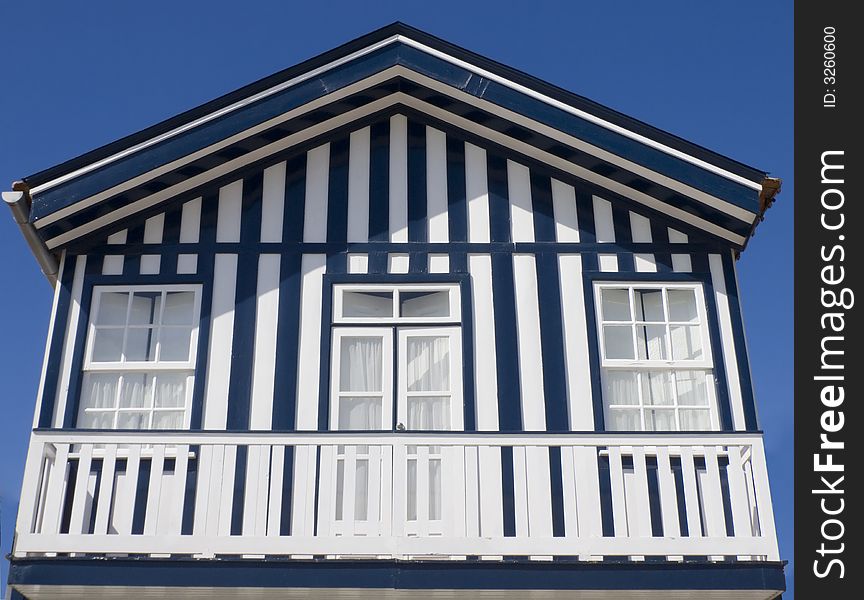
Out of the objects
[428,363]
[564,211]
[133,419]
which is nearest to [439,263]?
[428,363]

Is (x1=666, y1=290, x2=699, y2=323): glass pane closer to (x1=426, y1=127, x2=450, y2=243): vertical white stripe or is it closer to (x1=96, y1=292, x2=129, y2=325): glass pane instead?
(x1=426, y1=127, x2=450, y2=243): vertical white stripe

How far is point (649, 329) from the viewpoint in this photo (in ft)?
36.7

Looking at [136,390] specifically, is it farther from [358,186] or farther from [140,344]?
[358,186]

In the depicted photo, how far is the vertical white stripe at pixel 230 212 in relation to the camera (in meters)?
11.6

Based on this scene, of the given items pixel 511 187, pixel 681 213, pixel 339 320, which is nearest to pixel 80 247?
pixel 339 320

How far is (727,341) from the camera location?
11008 millimetres

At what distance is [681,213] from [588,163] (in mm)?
1068

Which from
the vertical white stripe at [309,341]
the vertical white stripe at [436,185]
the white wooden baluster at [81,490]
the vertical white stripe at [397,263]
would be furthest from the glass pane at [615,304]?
the white wooden baluster at [81,490]

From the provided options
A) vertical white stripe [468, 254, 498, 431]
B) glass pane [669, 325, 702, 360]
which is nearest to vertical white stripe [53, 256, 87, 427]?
vertical white stripe [468, 254, 498, 431]

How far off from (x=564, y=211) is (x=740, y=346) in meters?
2.24

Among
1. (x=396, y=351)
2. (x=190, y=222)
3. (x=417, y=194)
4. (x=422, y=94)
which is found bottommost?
(x=396, y=351)

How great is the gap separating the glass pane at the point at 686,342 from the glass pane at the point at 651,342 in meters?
0.10
